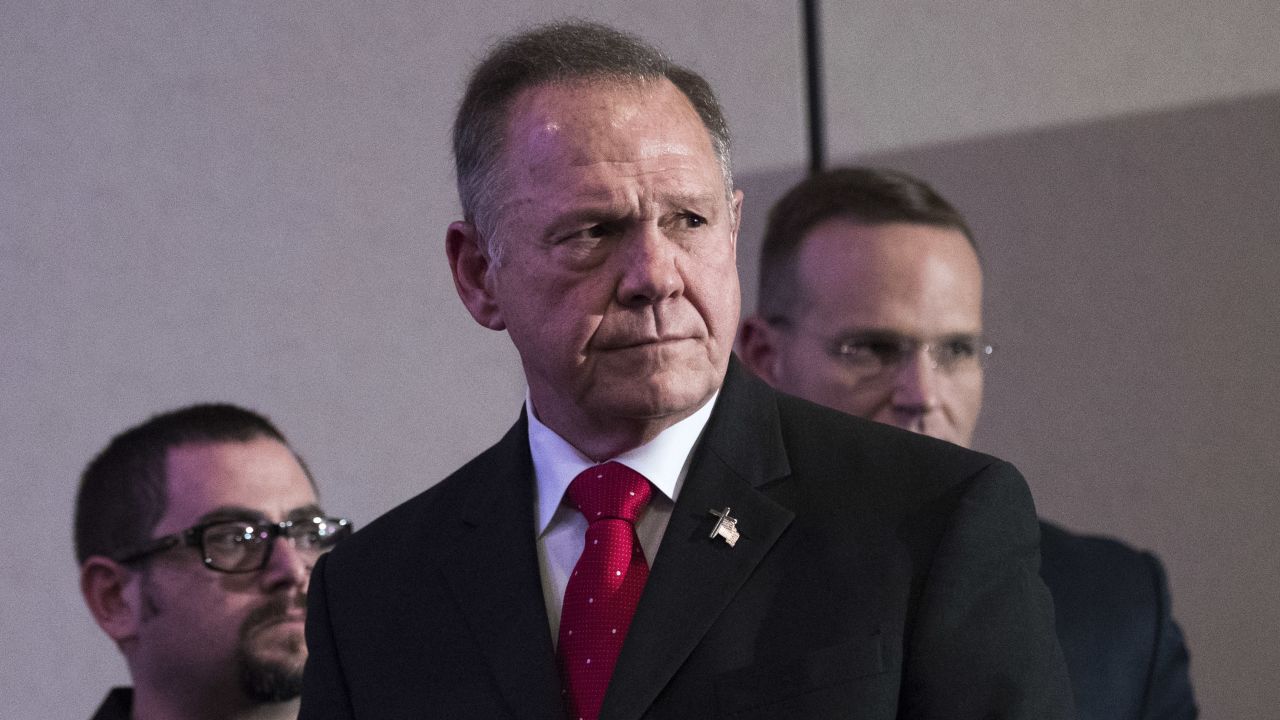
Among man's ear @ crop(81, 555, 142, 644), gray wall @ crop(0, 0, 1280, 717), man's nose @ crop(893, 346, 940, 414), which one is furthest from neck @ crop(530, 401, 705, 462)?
gray wall @ crop(0, 0, 1280, 717)

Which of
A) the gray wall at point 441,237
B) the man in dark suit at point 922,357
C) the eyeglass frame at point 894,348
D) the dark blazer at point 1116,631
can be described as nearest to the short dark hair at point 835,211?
the man in dark suit at point 922,357

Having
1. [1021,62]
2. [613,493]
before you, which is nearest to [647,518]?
[613,493]

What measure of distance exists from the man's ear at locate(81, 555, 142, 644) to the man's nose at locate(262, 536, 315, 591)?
0.24m

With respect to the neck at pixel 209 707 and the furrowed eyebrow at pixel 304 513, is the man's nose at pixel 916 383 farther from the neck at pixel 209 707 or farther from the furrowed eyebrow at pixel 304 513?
the neck at pixel 209 707

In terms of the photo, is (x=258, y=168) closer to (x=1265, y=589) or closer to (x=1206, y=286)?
(x=1206, y=286)

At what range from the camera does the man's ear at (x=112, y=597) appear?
237cm

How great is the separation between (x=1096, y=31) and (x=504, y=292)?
2.06 metres

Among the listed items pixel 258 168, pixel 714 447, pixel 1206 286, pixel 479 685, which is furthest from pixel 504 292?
pixel 1206 286

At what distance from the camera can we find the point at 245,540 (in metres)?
2.30

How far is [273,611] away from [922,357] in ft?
3.36

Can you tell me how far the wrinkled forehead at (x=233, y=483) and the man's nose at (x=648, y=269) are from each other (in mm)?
1181

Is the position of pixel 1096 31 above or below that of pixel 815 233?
above

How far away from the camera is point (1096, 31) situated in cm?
310

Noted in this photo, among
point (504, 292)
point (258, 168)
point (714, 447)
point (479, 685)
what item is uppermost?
point (258, 168)
